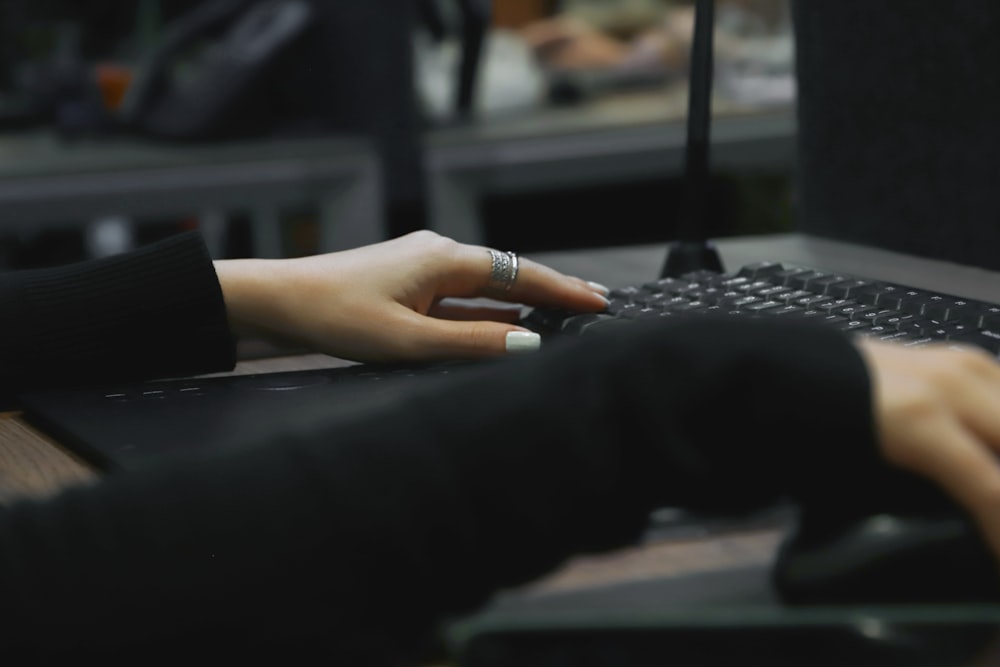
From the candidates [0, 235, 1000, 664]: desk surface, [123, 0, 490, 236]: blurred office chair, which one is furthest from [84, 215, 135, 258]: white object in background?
[0, 235, 1000, 664]: desk surface

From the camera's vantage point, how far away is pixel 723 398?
341mm

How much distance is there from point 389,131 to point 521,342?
1.25m

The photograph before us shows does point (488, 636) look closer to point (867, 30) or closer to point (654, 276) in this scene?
point (654, 276)

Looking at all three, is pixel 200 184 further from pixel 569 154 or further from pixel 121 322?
pixel 121 322

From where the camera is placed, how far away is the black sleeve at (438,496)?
0.33 metres

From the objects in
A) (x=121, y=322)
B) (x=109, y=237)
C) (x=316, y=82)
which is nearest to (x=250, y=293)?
(x=121, y=322)

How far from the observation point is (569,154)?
6.25 feet

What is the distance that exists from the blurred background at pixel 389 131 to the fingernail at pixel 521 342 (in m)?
1.00

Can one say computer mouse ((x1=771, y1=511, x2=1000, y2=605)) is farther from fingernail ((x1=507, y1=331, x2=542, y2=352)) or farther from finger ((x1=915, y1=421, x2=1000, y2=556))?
fingernail ((x1=507, y1=331, x2=542, y2=352))

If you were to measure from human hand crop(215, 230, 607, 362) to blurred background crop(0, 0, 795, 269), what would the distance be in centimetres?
92

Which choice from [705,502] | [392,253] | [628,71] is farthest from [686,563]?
[628,71]

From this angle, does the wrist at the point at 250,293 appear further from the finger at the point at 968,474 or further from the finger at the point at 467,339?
the finger at the point at 968,474

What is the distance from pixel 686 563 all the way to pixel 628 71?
2.00 meters

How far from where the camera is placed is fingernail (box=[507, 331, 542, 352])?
666 millimetres
